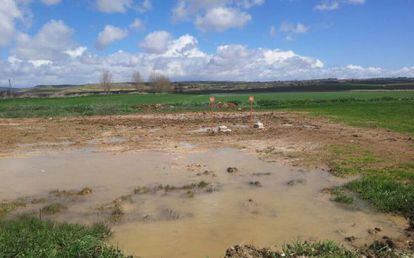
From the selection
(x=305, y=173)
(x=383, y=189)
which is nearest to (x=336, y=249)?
(x=383, y=189)

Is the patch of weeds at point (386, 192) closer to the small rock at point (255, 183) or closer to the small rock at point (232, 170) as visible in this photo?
the small rock at point (255, 183)

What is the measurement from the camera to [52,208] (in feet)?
31.3

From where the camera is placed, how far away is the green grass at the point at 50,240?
632 centimetres

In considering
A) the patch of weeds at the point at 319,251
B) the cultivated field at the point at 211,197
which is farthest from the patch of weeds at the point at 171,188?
the patch of weeds at the point at 319,251

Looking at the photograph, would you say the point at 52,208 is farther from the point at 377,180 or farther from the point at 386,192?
the point at 377,180

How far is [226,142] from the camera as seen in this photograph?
19750 millimetres

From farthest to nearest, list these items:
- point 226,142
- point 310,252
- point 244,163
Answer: point 226,142, point 244,163, point 310,252

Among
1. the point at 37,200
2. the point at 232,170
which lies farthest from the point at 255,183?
the point at 37,200

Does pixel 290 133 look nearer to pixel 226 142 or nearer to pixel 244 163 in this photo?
pixel 226 142

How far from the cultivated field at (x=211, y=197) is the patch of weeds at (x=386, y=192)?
2 cm

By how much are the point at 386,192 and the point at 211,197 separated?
373cm

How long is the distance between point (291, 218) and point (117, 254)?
3.76 metres

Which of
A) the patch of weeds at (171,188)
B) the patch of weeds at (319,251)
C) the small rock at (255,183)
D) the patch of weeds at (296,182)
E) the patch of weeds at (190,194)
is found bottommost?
the patch of weeds at (296,182)

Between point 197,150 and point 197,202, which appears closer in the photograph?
point 197,202
